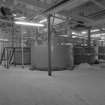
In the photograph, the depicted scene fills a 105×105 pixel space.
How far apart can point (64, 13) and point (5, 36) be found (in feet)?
23.2

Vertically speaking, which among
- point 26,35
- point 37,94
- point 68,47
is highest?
point 26,35

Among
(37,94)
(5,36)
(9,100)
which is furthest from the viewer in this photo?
(5,36)

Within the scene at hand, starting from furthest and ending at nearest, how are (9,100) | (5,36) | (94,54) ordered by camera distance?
(5,36) → (94,54) → (9,100)

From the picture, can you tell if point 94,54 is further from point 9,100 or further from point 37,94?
point 9,100

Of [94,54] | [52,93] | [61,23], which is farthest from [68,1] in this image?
[94,54]

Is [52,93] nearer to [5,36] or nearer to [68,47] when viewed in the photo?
[68,47]

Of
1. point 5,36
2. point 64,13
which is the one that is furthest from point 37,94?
point 5,36

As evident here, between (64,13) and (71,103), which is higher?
(64,13)

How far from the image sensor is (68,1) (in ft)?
10.0

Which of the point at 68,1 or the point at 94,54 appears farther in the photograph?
the point at 94,54

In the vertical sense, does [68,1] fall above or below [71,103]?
above

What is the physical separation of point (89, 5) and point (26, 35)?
582 cm

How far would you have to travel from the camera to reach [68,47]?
5.20 m

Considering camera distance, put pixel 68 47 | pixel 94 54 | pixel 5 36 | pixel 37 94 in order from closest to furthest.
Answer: pixel 37 94 → pixel 68 47 → pixel 94 54 → pixel 5 36
